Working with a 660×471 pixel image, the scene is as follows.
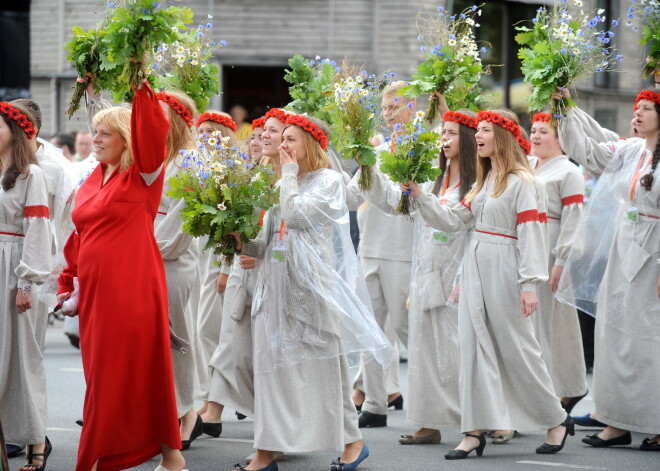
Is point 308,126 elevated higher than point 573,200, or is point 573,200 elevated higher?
point 308,126

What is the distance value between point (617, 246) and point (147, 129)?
3.54m

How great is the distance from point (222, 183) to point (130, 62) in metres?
1.05

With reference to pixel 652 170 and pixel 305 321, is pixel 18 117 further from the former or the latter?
pixel 652 170

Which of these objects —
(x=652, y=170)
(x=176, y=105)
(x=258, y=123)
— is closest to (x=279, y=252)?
(x=176, y=105)

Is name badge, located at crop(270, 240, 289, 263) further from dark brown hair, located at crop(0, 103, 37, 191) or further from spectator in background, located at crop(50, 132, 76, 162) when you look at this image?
spectator in background, located at crop(50, 132, 76, 162)

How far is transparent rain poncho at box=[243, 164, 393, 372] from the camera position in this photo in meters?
6.50

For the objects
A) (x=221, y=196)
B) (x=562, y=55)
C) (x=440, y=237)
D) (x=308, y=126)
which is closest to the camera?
(x=221, y=196)

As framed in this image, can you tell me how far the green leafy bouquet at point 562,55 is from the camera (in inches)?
279

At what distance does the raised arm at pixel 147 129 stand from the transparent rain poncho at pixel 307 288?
2.97 ft

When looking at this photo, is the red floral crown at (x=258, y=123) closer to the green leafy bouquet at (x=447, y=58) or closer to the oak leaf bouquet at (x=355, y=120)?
the oak leaf bouquet at (x=355, y=120)

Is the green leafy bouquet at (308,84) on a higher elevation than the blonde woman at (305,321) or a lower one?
higher

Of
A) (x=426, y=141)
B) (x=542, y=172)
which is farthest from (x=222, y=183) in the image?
(x=542, y=172)

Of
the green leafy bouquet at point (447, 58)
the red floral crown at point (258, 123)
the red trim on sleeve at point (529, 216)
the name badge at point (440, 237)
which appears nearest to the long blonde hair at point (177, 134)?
the red floral crown at point (258, 123)

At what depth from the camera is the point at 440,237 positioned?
25.2ft
